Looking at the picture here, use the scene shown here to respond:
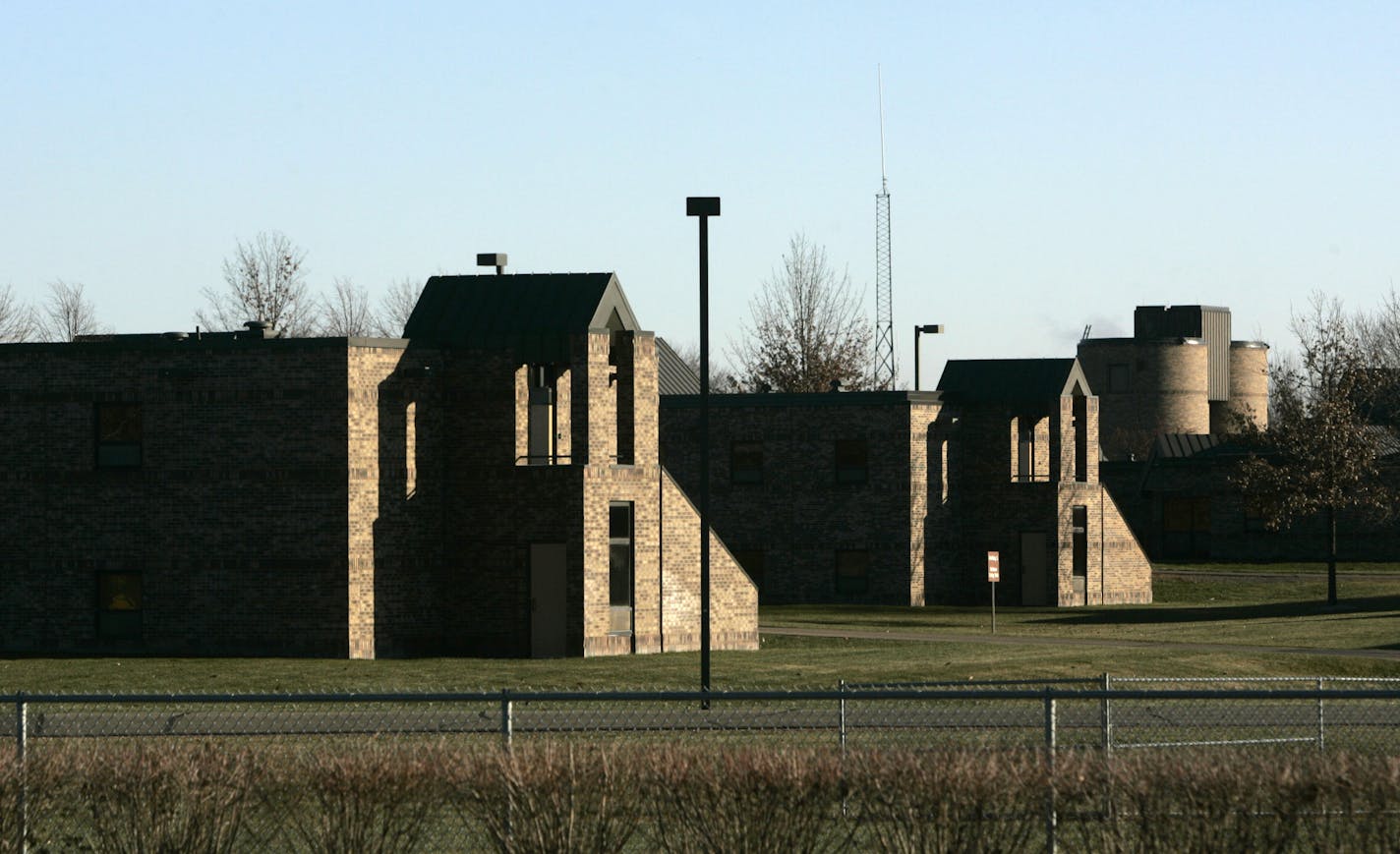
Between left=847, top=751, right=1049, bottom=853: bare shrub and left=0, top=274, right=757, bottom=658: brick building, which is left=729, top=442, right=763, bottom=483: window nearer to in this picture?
left=0, top=274, right=757, bottom=658: brick building

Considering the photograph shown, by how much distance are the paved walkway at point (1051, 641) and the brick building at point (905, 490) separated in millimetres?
11513

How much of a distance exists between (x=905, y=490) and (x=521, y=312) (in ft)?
73.4

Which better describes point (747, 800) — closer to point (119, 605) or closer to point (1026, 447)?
point (119, 605)

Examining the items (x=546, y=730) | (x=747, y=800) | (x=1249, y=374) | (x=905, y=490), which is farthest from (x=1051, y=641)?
(x=1249, y=374)

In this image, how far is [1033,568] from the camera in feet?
201

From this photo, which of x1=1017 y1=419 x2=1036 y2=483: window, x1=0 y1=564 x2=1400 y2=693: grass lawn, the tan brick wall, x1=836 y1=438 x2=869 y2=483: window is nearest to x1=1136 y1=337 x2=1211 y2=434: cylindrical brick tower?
x1=1017 y1=419 x2=1036 y2=483: window

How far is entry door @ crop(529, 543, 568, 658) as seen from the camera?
127 ft

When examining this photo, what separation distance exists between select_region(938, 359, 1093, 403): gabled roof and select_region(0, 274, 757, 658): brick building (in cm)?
2348

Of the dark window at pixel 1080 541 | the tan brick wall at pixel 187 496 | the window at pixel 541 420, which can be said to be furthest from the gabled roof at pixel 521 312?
the dark window at pixel 1080 541

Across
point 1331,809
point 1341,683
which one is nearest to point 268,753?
point 1331,809

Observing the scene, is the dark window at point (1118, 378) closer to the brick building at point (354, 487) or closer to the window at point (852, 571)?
the window at point (852, 571)

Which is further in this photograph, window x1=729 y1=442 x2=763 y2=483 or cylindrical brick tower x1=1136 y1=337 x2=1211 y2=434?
cylindrical brick tower x1=1136 y1=337 x2=1211 y2=434

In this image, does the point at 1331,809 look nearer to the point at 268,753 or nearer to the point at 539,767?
the point at 539,767

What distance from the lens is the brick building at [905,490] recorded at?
59.6 meters
